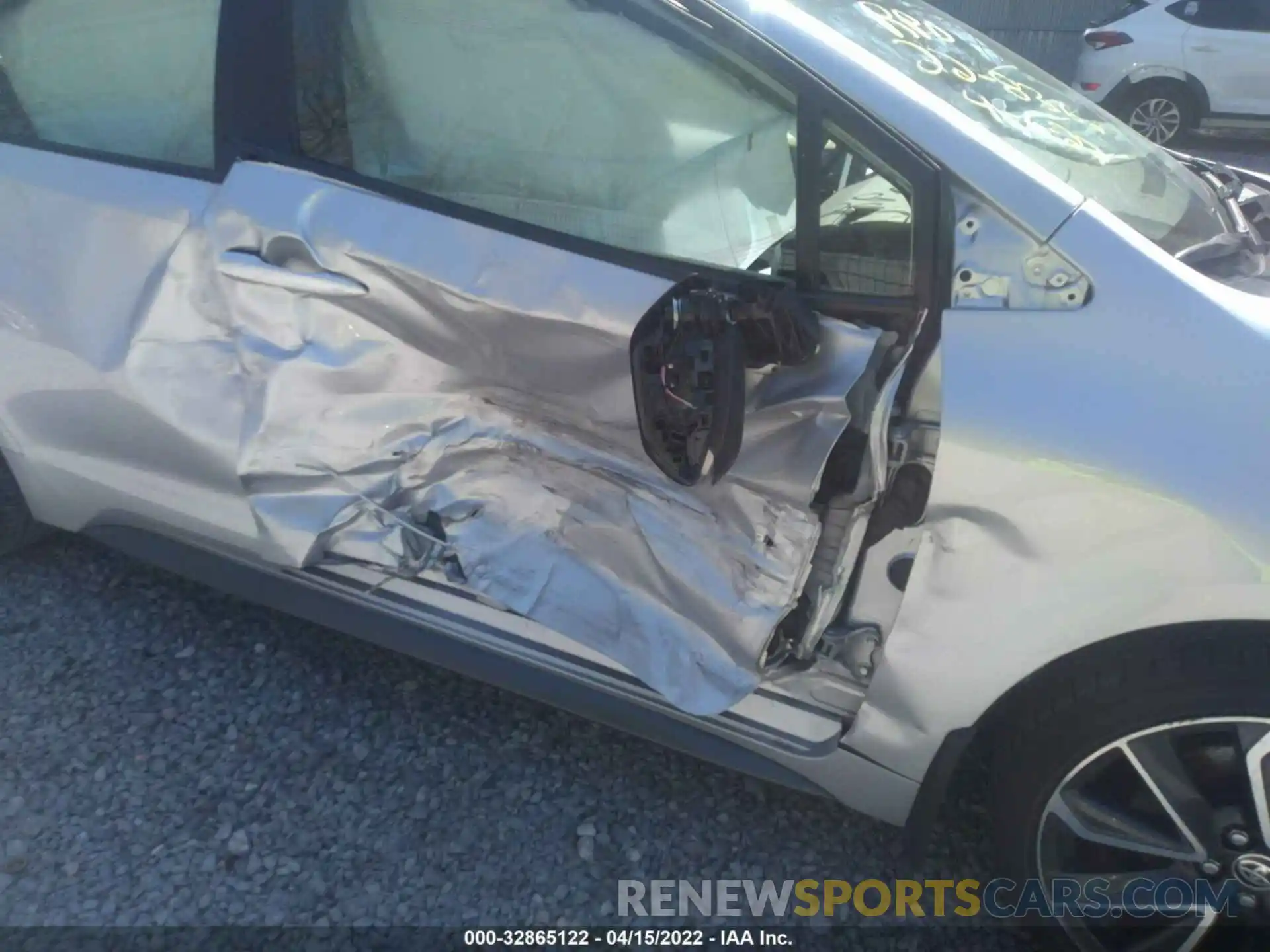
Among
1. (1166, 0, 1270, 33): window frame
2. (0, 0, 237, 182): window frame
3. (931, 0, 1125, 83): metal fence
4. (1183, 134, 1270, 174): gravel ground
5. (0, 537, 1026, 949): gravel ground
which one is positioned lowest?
(931, 0, 1125, 83): metal fence

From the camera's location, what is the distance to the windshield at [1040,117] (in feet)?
5.80

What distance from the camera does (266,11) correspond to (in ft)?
6.79

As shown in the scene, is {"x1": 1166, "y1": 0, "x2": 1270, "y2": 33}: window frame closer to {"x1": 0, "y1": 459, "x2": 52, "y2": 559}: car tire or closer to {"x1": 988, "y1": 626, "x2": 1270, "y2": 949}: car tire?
{"x1": 988, "y1": 626, "x2": 1270, "y2": 949}: car tire

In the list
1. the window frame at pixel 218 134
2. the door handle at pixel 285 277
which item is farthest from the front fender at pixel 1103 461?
the window frame at pixel 218 134

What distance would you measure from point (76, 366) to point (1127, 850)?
2.31 metres

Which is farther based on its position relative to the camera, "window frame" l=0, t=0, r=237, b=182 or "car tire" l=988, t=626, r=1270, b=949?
"window frame" l=0, t=0, r=237, b=182

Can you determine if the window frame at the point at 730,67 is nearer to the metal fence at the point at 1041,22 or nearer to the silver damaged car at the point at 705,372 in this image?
the silver damaged car at the point at 705,372

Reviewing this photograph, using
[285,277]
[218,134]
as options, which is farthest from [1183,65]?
[285,277]

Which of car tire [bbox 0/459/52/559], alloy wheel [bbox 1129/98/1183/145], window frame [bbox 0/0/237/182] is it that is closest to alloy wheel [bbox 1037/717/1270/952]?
window frame [bbox 0/0/237/182]

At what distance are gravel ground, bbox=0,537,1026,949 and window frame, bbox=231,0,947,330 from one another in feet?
3.68

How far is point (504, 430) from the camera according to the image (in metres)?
1.98

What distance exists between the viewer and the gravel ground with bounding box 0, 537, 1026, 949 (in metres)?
2.03

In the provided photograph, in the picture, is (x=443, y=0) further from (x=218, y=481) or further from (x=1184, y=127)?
(x=1184, y=127)

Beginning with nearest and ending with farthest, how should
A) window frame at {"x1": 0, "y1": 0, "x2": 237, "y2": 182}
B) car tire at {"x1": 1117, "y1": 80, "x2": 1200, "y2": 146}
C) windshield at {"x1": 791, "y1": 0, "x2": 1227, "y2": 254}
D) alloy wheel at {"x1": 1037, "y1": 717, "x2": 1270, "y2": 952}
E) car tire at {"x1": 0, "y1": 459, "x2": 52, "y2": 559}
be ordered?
alloy wheel at {"x1": 1037, "y1": 717, "x2": 1270, "y2": 952}
windshield at {"x1": 791, "y1": 0, "x2": 1227, "y2": 254}
window frame at {"x1": 0, "y1": 0, "x2": 237, "y2": 182}
car tire at {"x1": 0, "y1": 459, "x2": 52, "y2": 559}
car tire at {"x1": 1117, "y1": 80, "x2": 1200, "y2": 146}
